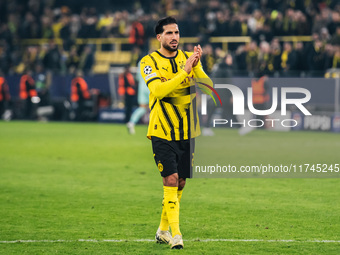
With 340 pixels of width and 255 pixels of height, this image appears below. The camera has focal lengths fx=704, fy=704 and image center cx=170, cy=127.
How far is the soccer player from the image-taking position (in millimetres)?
6418

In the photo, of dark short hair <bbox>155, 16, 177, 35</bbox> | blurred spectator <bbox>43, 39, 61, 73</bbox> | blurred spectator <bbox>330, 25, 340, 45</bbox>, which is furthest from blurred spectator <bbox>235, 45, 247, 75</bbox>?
dark short hair <bbox>155, 16, 177, 35</bbox>

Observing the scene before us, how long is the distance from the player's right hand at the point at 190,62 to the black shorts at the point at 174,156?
725mm

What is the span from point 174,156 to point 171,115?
382 millimetres

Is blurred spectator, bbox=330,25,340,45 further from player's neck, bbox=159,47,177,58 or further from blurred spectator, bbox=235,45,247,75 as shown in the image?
player's neck, bbox=159,47,177,58

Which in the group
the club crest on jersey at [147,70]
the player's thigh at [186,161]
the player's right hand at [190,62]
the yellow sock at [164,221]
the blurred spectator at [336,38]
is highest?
the player's right hand at [190,62]

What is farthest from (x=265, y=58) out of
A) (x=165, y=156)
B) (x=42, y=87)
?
(x=165, y=156)

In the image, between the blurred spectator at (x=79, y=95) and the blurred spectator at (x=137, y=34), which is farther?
the blurred spectator at (x=137, y=34)

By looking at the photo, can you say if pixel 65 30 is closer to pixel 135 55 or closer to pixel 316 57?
pixel 135 55

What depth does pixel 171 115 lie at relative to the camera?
655cm

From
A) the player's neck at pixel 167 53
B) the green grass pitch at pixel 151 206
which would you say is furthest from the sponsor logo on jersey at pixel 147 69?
the green grass pitch at pixel 151 206

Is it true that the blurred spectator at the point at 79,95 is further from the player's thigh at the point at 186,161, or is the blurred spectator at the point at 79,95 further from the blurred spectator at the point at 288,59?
the player's thigh at the point at 186,161

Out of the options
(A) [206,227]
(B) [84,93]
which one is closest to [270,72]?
(B) [84,93]

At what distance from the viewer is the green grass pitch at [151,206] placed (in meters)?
6.75

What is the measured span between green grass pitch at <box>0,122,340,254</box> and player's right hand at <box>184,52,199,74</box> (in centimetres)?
126
